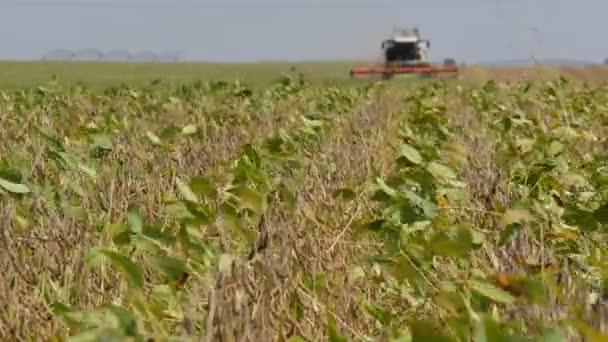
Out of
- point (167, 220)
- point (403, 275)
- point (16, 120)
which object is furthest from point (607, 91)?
point (403, 275)

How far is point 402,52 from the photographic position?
28.7m

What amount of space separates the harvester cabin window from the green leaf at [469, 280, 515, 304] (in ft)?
89.5

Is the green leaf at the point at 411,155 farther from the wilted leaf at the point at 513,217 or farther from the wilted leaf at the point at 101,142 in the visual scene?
the wilted leaf at the point at 101,142

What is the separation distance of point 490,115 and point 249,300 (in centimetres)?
617

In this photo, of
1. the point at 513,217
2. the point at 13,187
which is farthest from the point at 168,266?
the point at 13,187

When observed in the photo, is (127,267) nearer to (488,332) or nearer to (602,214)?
(488,332)

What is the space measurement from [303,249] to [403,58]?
26.6 m

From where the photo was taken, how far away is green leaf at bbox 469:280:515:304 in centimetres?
157

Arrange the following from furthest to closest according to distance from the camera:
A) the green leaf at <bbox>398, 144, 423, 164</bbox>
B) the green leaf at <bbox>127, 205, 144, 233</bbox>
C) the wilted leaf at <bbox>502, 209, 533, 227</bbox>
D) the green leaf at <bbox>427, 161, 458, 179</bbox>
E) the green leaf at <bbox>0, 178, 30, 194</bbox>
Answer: the green leaf at <bbox>398, 144, 423, 164</bbox> < the green leaf at <bbox>427, 161, 458, 179</bbox> < the green leaf at <bbox>0, 178, 30, 194</bbox> < the wilted leaf at <bbox>502, 209, 533, 227</bbox> < the green leaf at <bbox>127, 205, 144, 233</bbox>

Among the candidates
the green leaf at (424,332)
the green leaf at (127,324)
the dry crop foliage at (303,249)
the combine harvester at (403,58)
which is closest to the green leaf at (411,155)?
the dry crop foliage at (303,249)

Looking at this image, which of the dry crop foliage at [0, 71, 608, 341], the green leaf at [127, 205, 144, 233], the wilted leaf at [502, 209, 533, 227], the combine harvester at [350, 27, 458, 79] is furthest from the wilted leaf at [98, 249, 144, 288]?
the combine harvester at [350, 27, 458, 79]

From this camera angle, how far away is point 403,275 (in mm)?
2047

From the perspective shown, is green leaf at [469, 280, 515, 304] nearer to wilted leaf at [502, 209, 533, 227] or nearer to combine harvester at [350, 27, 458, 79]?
wilted leaf at [502, 209, 533, 227]

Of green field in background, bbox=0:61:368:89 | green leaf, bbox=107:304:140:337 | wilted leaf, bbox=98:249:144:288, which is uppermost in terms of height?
wilted leaf, bbox=98:249:144:288
